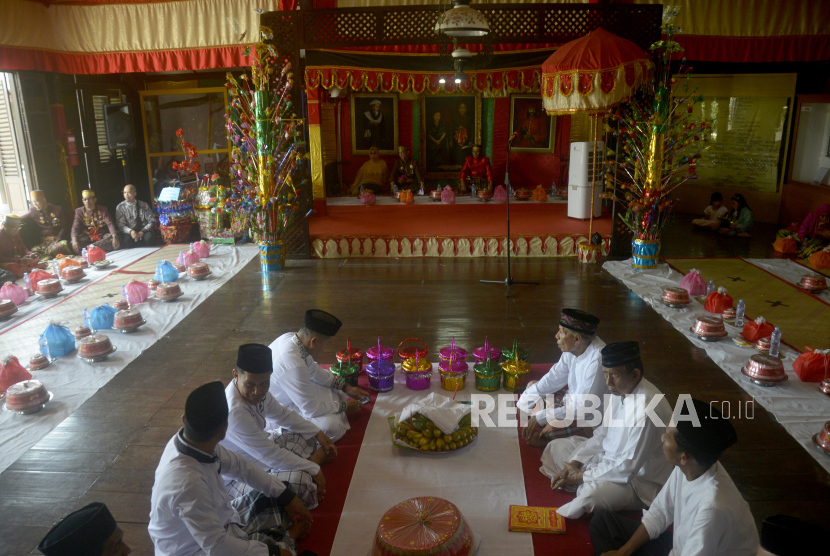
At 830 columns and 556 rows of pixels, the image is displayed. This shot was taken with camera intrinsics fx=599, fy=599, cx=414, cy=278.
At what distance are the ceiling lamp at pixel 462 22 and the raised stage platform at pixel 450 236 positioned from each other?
3196mm

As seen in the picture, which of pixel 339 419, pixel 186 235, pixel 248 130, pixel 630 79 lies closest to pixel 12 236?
pixel 186 235

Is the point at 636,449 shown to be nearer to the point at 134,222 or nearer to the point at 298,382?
the point at 298,382

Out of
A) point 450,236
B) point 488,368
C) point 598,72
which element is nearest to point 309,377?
point 488,368

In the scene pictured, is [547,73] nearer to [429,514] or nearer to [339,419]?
[339,419]

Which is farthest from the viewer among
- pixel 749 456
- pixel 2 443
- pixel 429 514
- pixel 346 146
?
pixel 346 146

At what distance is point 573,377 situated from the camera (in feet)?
12.2

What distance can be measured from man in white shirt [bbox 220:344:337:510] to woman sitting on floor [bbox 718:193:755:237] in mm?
8188

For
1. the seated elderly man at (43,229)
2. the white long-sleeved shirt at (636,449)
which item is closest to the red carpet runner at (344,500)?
the white long-sleeved shirt at (636,449)

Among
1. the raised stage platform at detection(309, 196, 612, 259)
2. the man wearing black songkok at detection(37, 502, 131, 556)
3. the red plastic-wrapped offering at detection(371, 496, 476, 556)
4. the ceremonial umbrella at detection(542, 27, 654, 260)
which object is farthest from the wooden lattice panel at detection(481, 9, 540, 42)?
the man wearing black songkok at detection(37, 502, 131, 556)

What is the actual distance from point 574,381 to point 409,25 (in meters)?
5.52

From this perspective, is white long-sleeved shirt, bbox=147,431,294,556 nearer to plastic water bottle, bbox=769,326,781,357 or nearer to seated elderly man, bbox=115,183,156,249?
plastic water bottle, bbox=769,326,781,357

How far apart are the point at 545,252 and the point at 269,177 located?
151 inches

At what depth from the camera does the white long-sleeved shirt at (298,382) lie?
12.1ft

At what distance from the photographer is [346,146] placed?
36.9 ft
